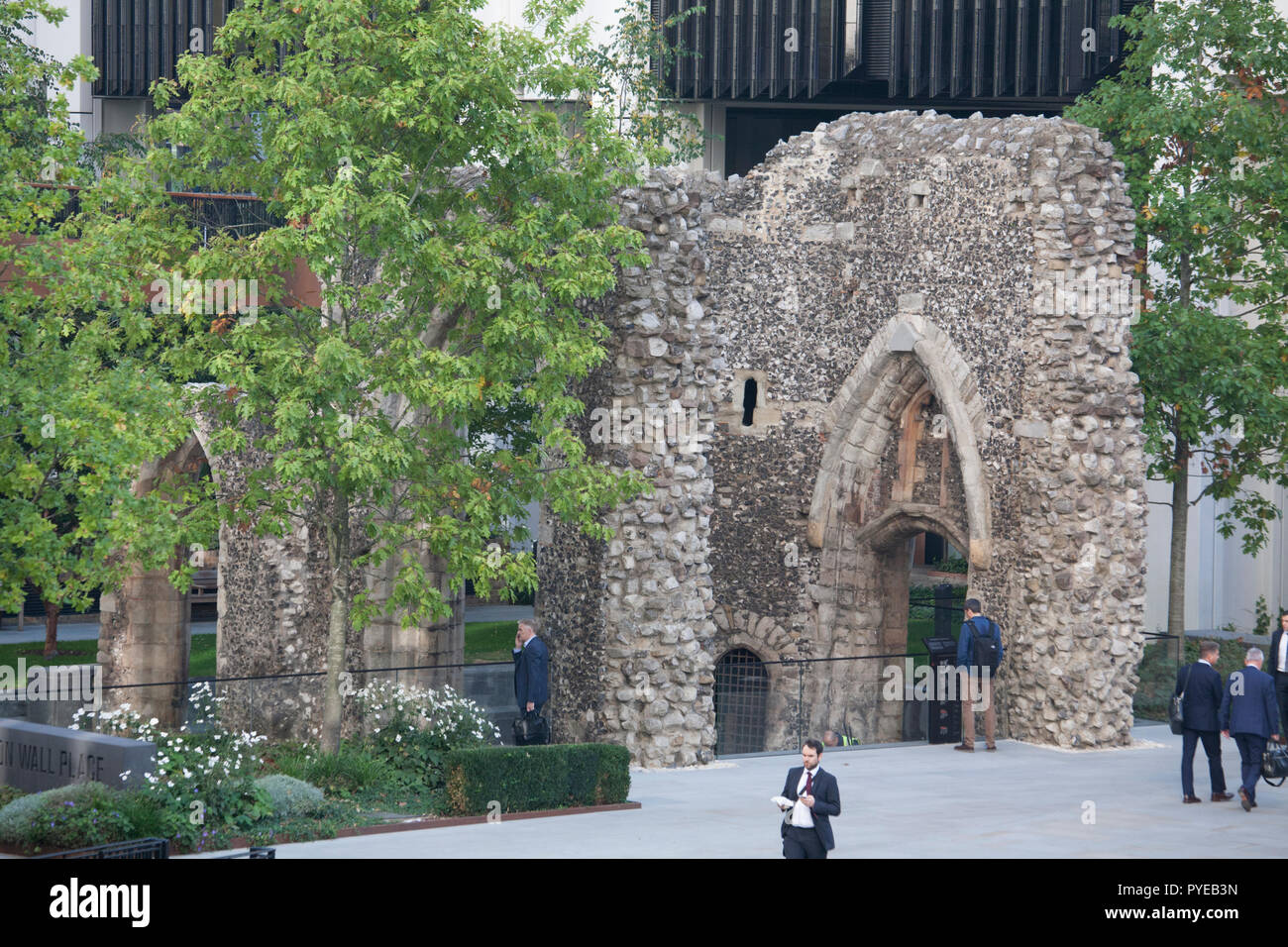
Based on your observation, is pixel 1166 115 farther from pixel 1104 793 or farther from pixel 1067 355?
pixel 1104 793

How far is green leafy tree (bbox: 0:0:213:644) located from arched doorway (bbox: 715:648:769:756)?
11.3m

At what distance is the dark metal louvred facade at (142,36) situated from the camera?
1582 inches

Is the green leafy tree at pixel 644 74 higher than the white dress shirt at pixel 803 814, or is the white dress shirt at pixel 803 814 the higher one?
the green leafy tree at pixel 644 74

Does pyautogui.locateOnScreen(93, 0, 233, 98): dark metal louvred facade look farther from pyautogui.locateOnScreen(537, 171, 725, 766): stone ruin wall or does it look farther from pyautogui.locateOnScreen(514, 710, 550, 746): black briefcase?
pyautogui.locateOnScreen(514, 710, 550, 746): black briefcase

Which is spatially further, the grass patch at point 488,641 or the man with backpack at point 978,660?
the grass patch at point 488,641

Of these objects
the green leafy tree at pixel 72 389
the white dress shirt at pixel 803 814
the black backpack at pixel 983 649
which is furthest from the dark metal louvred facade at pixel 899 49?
the white dress shirt at pixel 803 814

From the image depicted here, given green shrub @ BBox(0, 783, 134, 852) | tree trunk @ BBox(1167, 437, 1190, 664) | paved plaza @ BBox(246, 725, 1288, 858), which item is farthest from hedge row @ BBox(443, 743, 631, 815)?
tree trunk @ BBox(1167, 437, 1190, 664)

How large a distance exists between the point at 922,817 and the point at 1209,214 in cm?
1209

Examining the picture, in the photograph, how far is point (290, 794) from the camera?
14.7 meters

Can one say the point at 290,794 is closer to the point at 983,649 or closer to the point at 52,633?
the point at 983,649

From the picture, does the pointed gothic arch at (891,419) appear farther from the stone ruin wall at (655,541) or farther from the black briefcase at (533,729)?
the black briefcase at (533,729)

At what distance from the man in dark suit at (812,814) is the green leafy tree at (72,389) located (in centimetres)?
752

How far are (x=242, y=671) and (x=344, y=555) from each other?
10728mm

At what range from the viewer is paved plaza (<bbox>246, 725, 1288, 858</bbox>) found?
14219 millimetres
